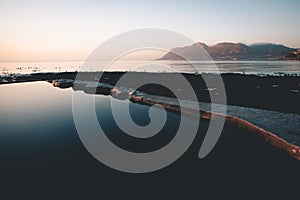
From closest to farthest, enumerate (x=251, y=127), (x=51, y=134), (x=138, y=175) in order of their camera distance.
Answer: (x=138, y=175) → (x=251, y=127) → (x=51, y=134)

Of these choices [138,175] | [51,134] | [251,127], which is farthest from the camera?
[51,134]

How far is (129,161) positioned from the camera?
10312 millimetres

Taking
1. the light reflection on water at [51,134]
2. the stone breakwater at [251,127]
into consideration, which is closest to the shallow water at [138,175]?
the light reflection on water at [51,134]

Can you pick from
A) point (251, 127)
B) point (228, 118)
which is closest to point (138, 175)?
point (251, 127)

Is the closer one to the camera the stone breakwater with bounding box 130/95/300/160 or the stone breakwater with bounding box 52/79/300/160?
the stone breakwater with bounding box 130/95/300/160

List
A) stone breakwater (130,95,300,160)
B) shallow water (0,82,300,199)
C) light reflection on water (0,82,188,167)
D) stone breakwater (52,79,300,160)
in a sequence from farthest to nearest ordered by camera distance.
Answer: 1. light reflection on water (0,82,188,167)
2. stone breakwater (52,79,300,160)
3. stone breakwater (130,95,300,160)
4. shallow water (0,82,300,199)

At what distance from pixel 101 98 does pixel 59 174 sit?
59.5ft

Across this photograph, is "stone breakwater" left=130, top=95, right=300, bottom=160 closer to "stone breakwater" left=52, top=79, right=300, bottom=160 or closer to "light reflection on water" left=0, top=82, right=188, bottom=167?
"stone breakwater" left=52, top=79, right=300, bottom=160

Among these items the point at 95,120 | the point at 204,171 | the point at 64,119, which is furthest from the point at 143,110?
the point at 204,171

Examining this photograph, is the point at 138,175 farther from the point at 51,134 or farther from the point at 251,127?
the point at 51,134

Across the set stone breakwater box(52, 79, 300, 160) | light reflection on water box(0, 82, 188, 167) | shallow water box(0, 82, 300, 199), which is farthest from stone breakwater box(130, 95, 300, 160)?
light reflection on water box(0, 82, 188, 167)

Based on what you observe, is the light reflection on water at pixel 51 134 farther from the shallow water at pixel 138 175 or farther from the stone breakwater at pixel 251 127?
the stone breakwater at pixel 251 127

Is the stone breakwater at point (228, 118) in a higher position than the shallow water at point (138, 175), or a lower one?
higher

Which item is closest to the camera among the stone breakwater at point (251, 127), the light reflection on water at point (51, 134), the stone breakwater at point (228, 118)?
the stone breakwater at point (251, 127)
